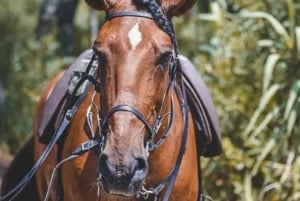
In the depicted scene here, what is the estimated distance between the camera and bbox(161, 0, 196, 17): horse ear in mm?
4680

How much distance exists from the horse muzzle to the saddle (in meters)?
1.42

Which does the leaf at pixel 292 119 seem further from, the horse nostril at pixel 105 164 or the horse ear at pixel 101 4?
the horse nostril at pixel 105 164

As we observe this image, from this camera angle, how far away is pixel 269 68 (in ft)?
25.2

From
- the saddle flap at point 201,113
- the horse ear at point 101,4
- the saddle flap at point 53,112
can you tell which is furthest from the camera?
the saddle flap at point 53,112

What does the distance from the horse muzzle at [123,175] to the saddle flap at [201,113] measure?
1423 millimetres

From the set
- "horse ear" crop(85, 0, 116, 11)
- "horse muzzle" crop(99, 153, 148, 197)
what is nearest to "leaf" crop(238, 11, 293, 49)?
"horse ear" crop(85, 0, 116, 11)

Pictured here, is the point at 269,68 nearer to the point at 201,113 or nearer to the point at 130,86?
the point at 201,113

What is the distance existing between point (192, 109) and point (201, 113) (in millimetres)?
67

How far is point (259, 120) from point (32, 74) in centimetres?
574

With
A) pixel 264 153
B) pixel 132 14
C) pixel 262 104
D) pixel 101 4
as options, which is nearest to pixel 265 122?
pixel 262 104

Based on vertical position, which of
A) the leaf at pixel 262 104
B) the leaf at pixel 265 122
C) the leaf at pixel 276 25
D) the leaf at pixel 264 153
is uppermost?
the leaf at pixel 276 25

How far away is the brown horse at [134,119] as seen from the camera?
167 inches

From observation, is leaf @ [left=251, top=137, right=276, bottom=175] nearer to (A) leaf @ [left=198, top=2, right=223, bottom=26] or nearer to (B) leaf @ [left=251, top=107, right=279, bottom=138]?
(B) leaf @ [left=251, top=107, right=279, bottom=138]

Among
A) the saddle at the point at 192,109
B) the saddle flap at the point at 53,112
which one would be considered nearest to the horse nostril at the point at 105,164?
the saddle at the point at 192,109
